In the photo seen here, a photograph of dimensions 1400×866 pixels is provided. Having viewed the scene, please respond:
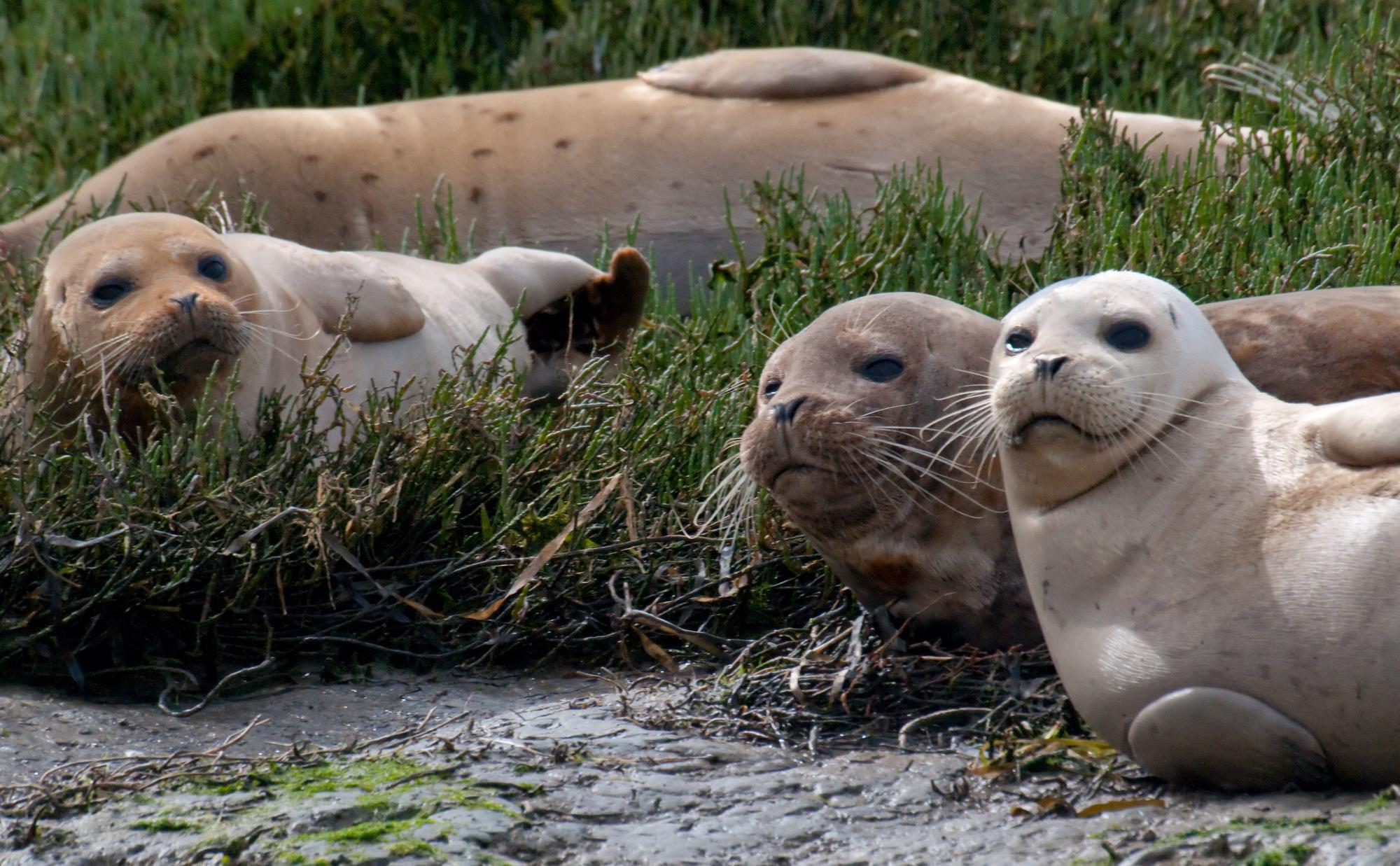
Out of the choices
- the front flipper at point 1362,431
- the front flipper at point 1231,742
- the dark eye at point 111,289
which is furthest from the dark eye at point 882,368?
the dark eye at point 111,289

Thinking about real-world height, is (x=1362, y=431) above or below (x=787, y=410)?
above

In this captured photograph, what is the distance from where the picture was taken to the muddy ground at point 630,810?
2604mm

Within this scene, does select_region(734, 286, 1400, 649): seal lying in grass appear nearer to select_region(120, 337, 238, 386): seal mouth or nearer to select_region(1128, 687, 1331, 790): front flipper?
select_region(1128, 687, 1331, 790): front flipper

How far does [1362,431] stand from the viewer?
2846mm

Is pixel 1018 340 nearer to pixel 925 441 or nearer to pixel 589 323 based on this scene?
pixel 925 441

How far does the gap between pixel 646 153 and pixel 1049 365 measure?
14.9ft

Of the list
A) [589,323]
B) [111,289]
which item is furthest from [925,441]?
[589,323]

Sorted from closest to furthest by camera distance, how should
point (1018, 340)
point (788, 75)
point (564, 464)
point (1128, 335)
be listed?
point (1128, 335) < point (1018, 340) < point (564, 464) < point (788, 75)

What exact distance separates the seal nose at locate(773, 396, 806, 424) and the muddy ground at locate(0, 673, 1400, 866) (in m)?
0.62

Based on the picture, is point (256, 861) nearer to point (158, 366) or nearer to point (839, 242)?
point (158, 366)

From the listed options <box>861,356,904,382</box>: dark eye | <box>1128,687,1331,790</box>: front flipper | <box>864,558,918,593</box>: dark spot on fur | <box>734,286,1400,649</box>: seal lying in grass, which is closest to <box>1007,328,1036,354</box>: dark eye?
<box>734,286,1400,649</box>: seal lying in grass

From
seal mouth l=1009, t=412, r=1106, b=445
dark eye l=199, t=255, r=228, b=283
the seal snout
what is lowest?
the seal snout

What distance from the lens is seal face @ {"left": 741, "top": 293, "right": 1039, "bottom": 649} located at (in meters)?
3.60

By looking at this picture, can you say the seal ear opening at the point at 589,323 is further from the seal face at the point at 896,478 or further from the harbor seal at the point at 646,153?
the seal face at the point at 896,478
